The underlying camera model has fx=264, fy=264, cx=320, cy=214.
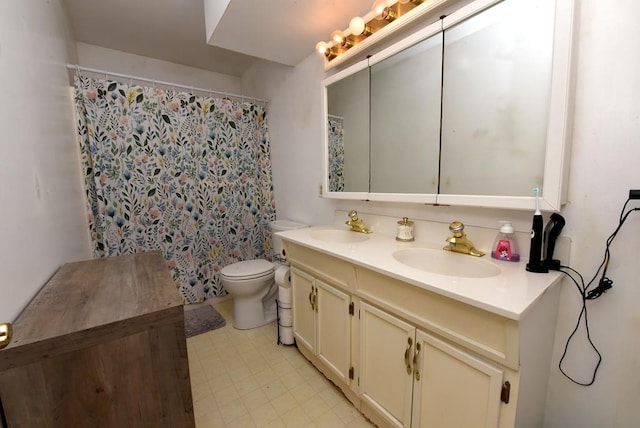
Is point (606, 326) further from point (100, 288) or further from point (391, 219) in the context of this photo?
point (100, 288)

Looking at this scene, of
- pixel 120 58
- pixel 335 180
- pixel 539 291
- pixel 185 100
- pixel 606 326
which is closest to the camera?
pixel 539 291

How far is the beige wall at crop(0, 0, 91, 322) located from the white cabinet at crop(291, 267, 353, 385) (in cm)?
112

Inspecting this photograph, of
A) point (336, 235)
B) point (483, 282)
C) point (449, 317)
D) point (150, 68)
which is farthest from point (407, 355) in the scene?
point (150, 68)

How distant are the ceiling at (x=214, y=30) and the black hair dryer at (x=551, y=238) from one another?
1.42 metres

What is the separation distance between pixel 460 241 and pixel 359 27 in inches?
47.5

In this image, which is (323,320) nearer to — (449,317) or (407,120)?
(449,317)

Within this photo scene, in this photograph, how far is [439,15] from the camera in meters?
1.22

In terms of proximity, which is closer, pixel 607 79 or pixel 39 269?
pixel 607 79

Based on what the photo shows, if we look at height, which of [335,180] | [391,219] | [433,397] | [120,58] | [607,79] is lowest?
[433,397]

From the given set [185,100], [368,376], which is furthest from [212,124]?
[368,376]

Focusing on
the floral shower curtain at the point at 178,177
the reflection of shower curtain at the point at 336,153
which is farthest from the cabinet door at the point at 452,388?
the floral shower curtain at the point at 178,177

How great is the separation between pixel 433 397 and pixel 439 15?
62.8 inches

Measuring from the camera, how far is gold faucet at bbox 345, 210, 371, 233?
1658 millimetres

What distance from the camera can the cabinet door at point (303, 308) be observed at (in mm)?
1537
